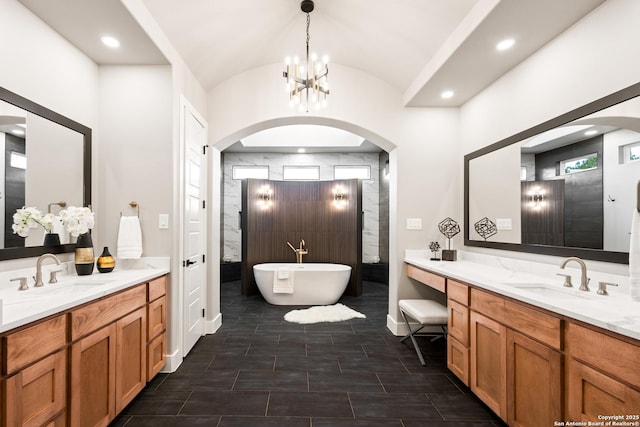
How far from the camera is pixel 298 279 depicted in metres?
5.02

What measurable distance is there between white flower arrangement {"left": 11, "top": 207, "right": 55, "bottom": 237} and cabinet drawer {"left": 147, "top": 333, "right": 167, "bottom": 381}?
3.69 ft

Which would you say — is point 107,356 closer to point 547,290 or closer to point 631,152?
point 547,290

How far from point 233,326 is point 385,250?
12.3 feet

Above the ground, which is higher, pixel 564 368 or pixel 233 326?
pixel 564 368

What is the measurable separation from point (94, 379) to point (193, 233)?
A: 1654mm

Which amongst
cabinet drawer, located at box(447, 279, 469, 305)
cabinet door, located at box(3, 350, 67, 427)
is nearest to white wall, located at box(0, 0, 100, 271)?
cabinet door, located at box(3, 350, 67, 427)

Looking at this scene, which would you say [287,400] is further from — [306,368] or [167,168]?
[167,168]

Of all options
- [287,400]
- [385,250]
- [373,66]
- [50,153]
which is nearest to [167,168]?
[50,153]

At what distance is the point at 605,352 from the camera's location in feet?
4.36

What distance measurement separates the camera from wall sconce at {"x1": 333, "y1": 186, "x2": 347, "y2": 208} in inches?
245

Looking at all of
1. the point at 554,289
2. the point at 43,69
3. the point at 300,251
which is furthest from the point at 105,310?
the point at 300,251

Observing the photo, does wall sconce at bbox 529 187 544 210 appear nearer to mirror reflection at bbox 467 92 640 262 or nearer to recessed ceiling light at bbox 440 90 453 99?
mirror reflection at bbox 467 92 640 262

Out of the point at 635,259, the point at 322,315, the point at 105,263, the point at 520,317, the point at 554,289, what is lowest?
the point at 322,315

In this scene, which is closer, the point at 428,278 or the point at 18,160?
the point at 18,160
